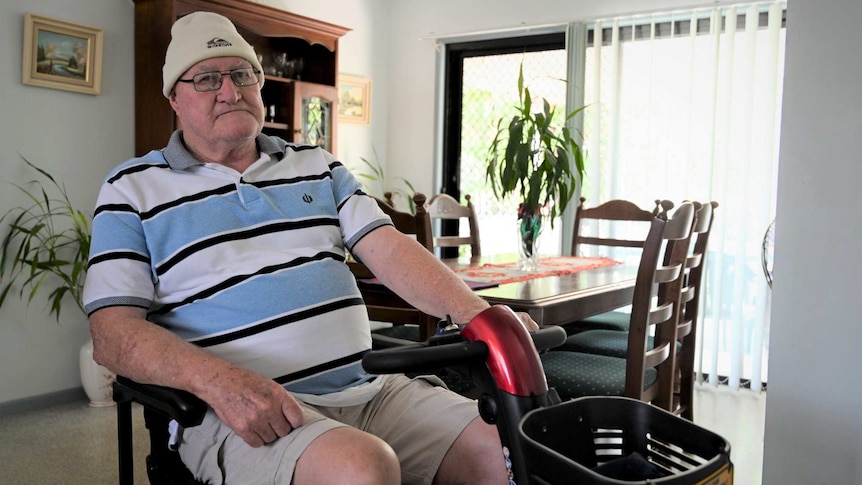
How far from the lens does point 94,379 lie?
3.26 m

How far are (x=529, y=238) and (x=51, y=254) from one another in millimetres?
1945

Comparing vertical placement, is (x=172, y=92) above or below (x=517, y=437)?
above

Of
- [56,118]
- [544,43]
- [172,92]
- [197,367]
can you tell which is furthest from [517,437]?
Result: [544,43]

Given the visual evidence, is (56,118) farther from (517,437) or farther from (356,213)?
(517,437)

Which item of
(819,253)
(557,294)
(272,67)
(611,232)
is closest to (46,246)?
(272,67)

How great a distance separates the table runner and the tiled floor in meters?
0.82

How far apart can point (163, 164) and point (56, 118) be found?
212 centimetres

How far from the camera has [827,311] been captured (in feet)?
4.79

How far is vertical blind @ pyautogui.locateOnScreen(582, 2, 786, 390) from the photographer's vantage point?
375 cm

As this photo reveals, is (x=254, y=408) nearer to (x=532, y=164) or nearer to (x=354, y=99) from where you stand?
(x=532, y=164)

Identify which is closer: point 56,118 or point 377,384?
point 377,384

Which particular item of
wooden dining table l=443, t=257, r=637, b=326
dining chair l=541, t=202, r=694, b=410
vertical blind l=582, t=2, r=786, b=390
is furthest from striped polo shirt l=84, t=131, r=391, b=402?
vertical blind l=582, t=2, r=786, b=390

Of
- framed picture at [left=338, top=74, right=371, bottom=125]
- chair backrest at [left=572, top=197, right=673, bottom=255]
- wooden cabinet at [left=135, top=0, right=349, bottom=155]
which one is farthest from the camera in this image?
framed picture at [left=338, top=74, right=371, bottom=125]

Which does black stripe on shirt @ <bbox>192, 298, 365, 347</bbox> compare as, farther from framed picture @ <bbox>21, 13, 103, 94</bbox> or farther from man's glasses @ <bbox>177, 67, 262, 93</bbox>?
framed picture @ <bbox>21, 13, 103, 94</bbox>
